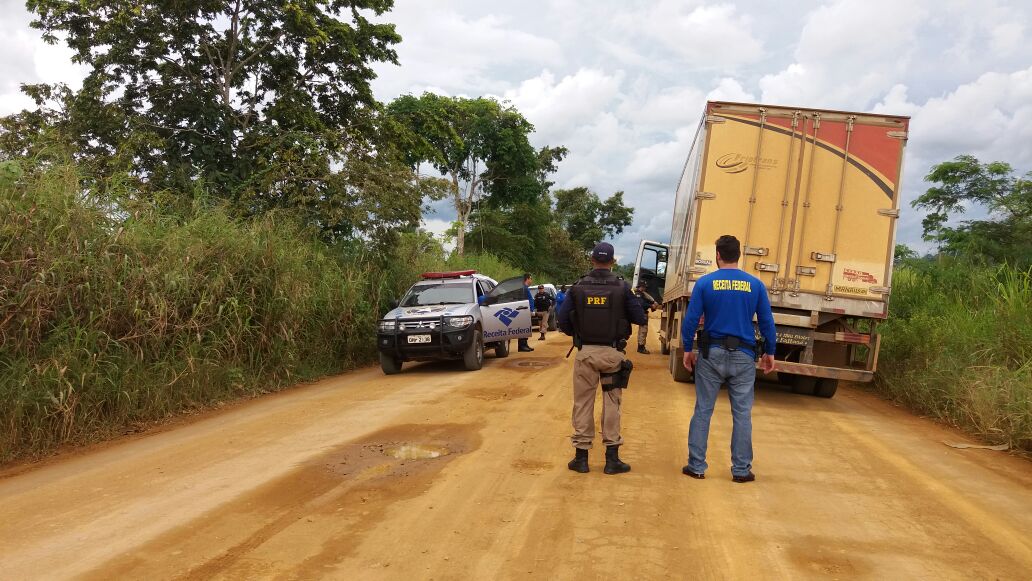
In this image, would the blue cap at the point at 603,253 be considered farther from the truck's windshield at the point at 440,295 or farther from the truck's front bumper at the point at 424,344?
the truck's windshield at the point at 440,295

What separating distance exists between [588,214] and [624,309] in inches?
2165

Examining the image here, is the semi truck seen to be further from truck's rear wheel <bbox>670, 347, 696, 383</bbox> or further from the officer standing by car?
the officer standing by car

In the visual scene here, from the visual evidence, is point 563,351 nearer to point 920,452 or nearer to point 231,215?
point 231,215

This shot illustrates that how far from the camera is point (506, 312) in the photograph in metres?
13.1

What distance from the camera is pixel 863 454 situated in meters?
6.02

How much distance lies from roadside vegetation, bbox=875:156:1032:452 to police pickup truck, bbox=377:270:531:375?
21.7 feet

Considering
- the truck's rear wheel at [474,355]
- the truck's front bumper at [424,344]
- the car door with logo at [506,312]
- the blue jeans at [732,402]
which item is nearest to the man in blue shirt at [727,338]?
the blue jeans at [732,402]

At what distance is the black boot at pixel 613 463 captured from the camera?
5.06 metres

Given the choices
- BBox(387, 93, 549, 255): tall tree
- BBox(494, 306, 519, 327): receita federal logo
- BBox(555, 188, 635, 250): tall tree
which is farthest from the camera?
BBox(555, 188, 635, 250): tall tree

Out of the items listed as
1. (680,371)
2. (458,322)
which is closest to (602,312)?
(680,371)

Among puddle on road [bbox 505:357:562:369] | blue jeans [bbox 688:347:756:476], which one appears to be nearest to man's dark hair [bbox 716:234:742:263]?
blue jeans [bbox 688:347:756:476]

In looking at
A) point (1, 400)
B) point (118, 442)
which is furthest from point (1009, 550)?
point (1, 400)

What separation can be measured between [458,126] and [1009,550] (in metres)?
31.5

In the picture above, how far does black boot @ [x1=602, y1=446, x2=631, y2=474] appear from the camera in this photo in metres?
5.06
